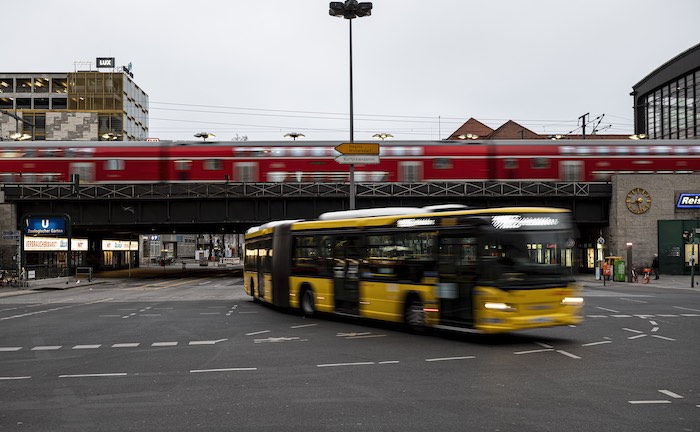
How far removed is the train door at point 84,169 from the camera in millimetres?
45559

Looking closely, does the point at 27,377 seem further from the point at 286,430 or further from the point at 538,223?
the point at 538,223

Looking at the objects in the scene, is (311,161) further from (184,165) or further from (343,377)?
(343,377)

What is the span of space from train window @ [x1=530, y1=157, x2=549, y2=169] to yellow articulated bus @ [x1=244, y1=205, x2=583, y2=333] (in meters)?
28.8

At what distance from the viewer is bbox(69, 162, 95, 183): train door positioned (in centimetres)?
4556

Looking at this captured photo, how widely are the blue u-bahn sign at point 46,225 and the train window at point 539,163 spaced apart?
3218cm

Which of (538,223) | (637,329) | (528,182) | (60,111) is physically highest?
(60,111)

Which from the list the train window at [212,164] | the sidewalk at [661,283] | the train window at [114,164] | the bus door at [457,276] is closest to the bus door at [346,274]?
the bus door at [457,276]

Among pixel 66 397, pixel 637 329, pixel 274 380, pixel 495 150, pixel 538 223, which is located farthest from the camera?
pixel 495 150

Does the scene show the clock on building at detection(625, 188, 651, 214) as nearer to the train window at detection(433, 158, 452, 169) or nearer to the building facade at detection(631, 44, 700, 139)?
the train window at detection(433, 158, 452, 169)

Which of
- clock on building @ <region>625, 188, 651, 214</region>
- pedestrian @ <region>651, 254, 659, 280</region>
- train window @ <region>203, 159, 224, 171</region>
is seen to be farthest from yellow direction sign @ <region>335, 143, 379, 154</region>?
clock on building @ <region>625, 188, 651, 214</region>

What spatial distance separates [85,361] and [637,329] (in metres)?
12.7

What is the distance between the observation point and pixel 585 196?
153ft

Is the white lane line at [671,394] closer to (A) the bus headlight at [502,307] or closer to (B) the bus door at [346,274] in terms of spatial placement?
(A) the bus headlight at [502,307]

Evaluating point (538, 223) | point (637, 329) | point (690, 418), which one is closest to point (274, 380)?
point (690, 418)
